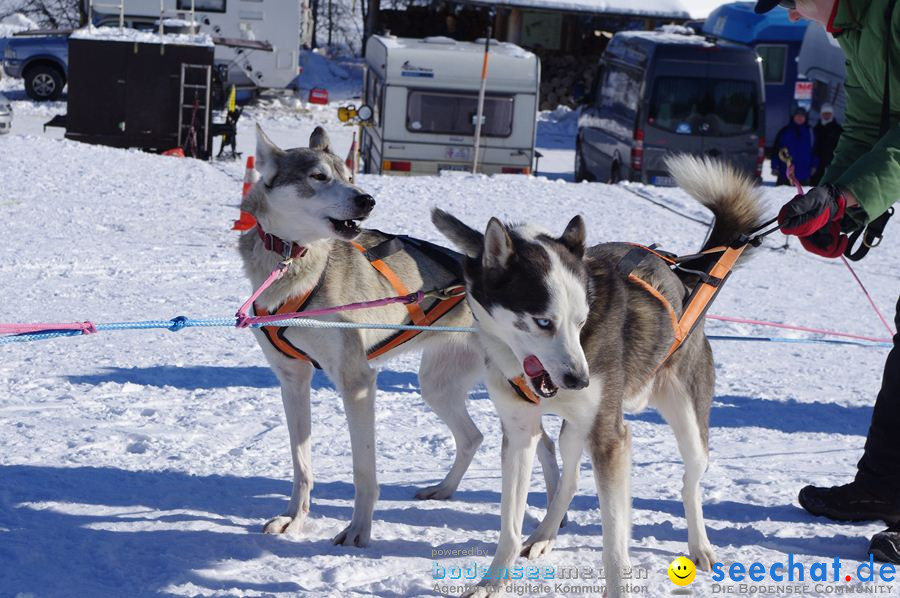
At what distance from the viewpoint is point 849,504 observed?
3162 mm

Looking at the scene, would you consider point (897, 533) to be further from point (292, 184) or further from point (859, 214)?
point (292, 184)

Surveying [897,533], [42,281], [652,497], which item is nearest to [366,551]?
[652,497]

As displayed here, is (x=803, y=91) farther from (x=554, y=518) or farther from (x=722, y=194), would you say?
(x=554, y=518)

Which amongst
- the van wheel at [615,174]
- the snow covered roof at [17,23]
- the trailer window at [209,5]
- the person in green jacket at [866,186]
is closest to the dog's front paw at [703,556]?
the person in green jacket at [866,186]

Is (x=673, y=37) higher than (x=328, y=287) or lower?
higher

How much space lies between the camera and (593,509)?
10.9 feet

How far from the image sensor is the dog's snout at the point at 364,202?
3.04 m

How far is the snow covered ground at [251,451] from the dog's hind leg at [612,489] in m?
0.24

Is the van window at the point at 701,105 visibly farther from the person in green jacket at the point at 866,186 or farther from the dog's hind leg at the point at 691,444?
the dog's hind leg at the point at 691,444

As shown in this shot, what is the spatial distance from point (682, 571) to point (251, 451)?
1.63 m

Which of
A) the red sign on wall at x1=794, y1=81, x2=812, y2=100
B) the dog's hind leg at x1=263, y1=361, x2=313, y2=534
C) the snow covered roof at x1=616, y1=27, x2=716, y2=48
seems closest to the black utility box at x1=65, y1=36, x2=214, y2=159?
the snow covered roof at x1=616, y1=27, x2=716, y2=48

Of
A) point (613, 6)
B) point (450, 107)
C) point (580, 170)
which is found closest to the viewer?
point (450, 107)

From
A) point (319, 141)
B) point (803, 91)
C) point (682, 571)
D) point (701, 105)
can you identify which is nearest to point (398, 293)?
point (319, 141)

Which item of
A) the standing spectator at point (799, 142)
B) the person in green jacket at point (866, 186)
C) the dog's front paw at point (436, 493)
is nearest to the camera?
the person in green jacket at point (866, 186)
